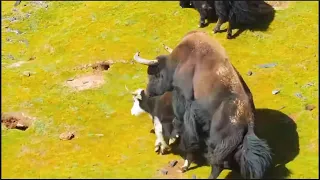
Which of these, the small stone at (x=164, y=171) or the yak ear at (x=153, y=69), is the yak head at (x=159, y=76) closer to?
the yak ear at (x=153, y=69)

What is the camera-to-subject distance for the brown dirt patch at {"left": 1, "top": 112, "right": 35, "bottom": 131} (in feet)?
52.4

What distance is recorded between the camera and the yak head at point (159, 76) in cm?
1320

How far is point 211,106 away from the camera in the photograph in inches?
474

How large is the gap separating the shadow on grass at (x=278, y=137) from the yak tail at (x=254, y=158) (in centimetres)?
47

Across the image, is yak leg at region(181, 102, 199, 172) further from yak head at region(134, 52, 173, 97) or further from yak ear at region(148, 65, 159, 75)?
yak ear at region(148, 65, 159, 75)

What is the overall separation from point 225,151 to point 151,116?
3807 mm

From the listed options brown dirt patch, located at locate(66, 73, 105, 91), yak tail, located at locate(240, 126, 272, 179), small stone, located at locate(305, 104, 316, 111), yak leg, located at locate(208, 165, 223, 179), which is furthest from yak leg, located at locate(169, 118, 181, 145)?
brown dirt patch, located at locate(66, 73, 105, 91)

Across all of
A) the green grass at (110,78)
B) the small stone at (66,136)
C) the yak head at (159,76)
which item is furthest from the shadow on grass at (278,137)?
the small stone at (66,136)

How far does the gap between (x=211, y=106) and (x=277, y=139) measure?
2316 mm

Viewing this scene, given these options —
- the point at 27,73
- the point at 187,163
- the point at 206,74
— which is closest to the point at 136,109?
the point at 187,163

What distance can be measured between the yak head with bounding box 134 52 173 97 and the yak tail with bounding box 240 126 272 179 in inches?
103

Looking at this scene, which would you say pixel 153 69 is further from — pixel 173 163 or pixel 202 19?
pixel 202 19

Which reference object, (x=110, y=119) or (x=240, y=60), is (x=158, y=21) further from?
(x=110, y=119)

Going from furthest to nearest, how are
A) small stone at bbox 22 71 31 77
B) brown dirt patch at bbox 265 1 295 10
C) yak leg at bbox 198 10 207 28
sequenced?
brown dirt patch at bbox 265 1 295 10
yak leg at bbox 198 10 207 28
small stone at bbox 22 71 31 77
